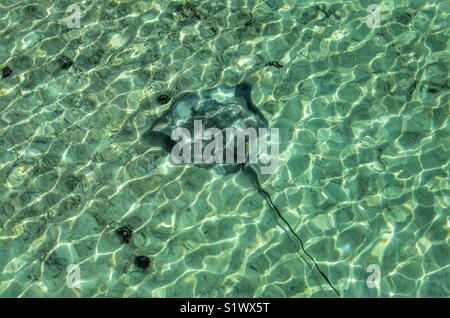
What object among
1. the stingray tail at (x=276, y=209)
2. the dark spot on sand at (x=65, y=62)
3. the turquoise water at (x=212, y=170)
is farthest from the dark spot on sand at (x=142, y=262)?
the dark spot on sand at (x=65, y=62)

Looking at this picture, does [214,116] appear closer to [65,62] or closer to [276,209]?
[276,209]

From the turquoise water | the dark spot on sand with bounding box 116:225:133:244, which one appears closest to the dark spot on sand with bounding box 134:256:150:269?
the turquoise water

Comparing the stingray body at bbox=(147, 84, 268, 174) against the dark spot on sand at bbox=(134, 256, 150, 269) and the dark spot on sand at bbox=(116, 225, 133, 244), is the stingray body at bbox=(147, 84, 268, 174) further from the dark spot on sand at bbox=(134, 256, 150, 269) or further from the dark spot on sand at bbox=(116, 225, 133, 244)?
the dark spot on sand at bbox=(134, 256, 150, 269)

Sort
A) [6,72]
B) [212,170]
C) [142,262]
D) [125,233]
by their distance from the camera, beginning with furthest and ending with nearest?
[6,72] < [212,170] < [125,233] < [142,262]

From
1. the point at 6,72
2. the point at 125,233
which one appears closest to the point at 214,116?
the point at 125,233

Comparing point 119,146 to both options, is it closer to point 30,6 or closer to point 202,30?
point 202,30
